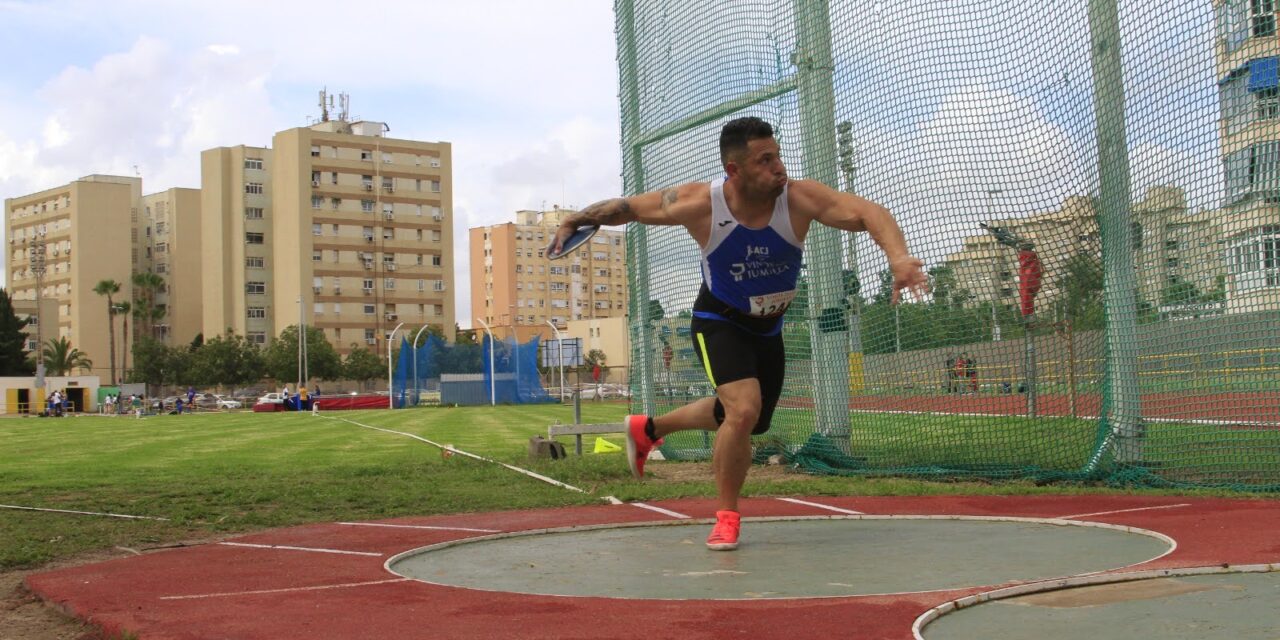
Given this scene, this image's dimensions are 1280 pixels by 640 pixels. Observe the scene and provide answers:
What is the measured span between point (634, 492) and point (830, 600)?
483 cm

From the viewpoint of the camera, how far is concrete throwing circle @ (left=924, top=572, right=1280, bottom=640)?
126 inches

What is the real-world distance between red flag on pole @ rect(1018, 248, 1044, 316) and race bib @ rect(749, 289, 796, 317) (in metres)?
3.51

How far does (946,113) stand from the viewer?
8.89 m

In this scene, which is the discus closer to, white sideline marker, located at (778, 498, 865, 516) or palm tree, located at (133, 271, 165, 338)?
white sideline marker, located at (778, 498, 865, 516)

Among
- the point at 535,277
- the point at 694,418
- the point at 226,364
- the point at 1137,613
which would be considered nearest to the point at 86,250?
the point at 226,364

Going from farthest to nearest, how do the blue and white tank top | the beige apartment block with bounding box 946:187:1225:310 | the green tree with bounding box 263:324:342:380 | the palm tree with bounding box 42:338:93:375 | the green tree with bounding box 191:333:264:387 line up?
the palm tree with bounding box 42:338:93:375, the green tree with bounding box 263:324:342:380, the green tree with bounding box 191:333:264:387, the beige apartment block with bounding box 946:187:1225:310, the blue and white tank top

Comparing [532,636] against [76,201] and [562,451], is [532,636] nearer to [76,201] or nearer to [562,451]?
[562,451]

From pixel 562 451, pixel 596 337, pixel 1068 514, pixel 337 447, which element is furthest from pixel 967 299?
pixel 596 337

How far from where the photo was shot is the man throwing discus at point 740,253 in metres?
5.42

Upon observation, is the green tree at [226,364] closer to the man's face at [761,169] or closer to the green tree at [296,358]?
the green tree at [296,358]

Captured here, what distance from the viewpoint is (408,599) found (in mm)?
4293

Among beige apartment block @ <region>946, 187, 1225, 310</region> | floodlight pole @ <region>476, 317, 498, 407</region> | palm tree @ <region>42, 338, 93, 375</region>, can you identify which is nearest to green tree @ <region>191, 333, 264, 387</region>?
palm tree @ <region>42, 338, 93, 375</region>

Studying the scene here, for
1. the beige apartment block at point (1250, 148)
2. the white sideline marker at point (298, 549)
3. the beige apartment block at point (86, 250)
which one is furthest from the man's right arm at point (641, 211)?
the beige apartment block at point (86, 250)

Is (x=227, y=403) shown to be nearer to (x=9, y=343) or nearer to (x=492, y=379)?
(x=9, y=343)
